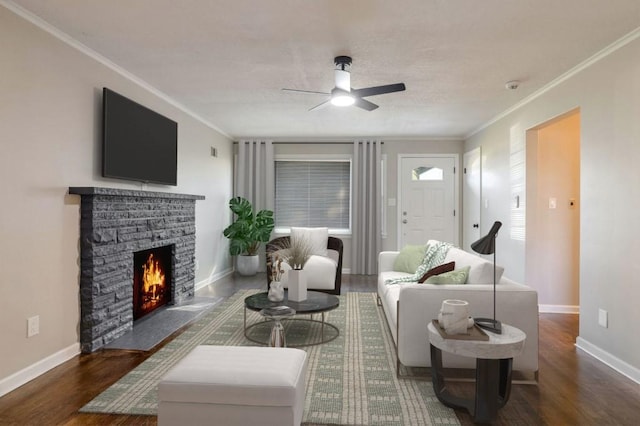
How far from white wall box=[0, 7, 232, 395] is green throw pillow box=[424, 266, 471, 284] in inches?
102

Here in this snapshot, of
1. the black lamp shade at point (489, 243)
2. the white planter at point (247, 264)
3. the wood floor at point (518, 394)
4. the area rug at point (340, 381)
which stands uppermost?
the black lamp shade at point (489, 243)

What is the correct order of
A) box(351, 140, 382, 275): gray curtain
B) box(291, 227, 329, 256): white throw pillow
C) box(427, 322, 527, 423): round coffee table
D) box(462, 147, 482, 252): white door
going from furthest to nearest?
box(351, 140, 382, 275): gray curtain, box(462, 147, 482, 252): white door, box(291, 227, 329, 256): white throw pillow, box(427, 322, 527, 423): round coffee table

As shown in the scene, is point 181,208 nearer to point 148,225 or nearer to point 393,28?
point 148,225

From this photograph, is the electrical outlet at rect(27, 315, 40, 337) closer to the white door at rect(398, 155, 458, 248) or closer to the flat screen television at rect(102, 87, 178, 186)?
the flat screen television at rect(102, 87, 178, 186)

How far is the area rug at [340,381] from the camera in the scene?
2.12 meters

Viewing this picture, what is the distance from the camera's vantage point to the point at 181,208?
4633 mm

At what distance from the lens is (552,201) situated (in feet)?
14.2

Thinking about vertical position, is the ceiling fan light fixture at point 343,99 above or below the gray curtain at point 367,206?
above

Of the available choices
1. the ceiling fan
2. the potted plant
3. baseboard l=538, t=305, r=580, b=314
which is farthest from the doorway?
the potted plant

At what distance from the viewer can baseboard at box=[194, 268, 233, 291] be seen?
5.43m

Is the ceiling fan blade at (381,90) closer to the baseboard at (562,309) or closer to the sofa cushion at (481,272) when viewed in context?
the sofa cushion at (481,272)


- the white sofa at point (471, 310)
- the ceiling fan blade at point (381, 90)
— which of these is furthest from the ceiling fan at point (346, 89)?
the white sofa at point (471, 310)

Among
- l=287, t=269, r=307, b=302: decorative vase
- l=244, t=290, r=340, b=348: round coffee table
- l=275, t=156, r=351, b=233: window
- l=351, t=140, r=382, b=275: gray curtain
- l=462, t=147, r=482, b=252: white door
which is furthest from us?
l=275, t=156, r=351, b=233: window

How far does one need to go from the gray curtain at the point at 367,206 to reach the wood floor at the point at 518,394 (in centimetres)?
373
